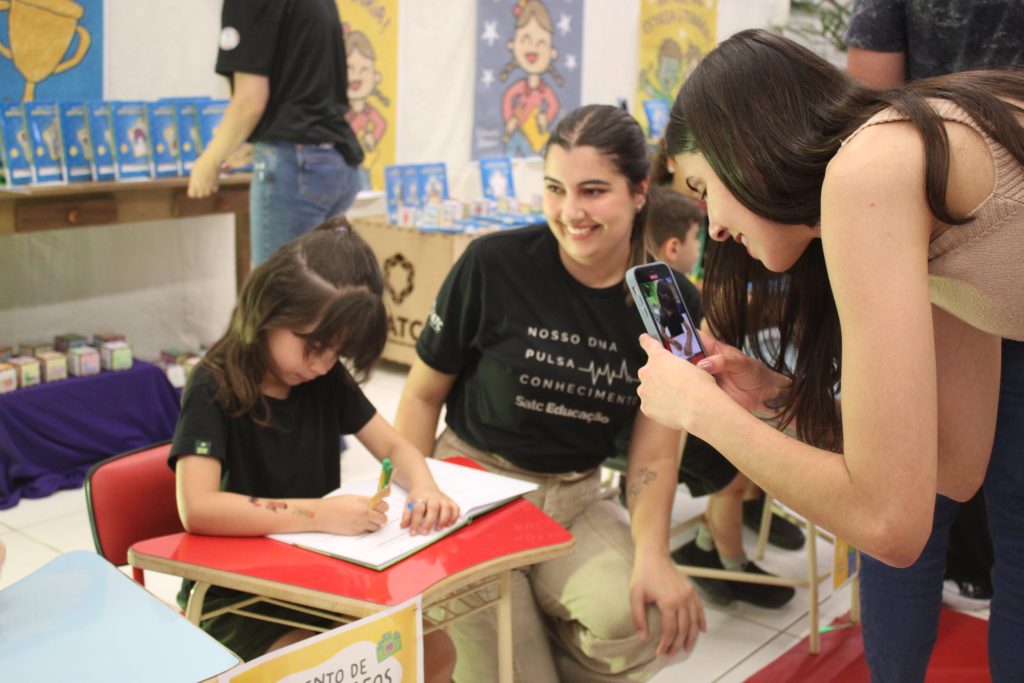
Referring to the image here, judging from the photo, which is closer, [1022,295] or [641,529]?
[1022,295]

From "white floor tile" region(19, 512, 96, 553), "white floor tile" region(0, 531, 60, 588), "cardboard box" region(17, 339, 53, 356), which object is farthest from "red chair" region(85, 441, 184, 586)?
"cardboard box" region(17, 339, 53, 356)

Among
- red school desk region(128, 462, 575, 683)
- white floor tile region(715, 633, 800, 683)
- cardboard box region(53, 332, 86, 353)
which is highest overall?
red school desk region(128, 462, 575, 683)

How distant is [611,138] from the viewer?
1958 millimetres

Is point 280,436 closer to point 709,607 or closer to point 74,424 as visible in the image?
point 709,607

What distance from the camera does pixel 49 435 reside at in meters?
3.32

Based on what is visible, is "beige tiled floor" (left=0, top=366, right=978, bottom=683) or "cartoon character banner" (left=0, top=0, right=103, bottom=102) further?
"cartoon character banner" (left=0, top=0, right=103, bottom=102)

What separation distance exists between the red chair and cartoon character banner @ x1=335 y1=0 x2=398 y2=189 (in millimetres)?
3253

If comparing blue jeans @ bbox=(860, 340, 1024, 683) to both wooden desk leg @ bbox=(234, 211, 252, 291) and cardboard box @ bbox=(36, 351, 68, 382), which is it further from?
wooden desk leg @ bbox=(234, 211, 252, 291)

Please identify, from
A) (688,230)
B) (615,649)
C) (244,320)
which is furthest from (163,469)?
(688,230)

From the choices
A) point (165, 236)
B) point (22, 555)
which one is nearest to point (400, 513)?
point (22, 555)

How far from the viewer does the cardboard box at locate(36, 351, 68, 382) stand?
340cm

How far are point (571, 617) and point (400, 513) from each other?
0.42m

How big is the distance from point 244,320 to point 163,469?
0.91 feet

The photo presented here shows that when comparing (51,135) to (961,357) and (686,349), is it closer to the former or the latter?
(686,349)
